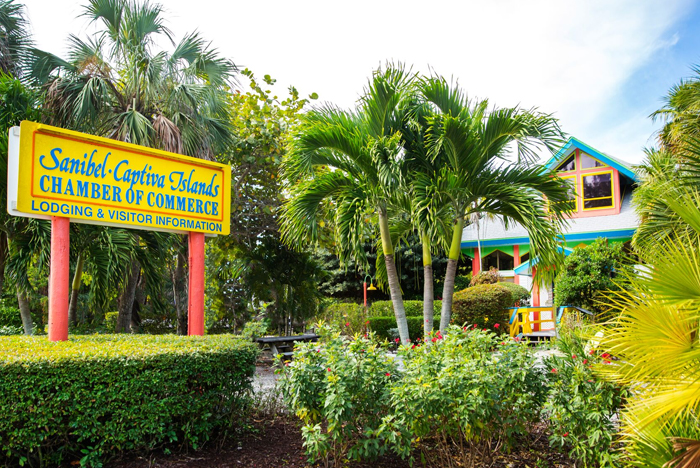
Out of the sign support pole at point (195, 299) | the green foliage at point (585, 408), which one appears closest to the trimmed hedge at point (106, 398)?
the sign support pole at point (195, 299)

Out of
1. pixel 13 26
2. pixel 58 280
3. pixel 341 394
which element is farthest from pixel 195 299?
pixel 13 26

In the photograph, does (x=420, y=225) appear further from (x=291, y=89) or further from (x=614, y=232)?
(x=614, y=232)

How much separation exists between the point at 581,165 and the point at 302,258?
1275 centimetres

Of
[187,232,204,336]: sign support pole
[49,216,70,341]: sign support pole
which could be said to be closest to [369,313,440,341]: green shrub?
[187,232,204,336]: sign support pole

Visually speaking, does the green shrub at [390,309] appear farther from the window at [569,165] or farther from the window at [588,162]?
the window at [588,162]

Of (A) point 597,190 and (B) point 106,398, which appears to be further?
(A) point 597,190

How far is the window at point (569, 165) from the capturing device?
18891 millimetres

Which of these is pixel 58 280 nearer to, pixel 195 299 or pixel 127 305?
pixel 195 299

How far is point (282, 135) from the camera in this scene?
34.5 feet

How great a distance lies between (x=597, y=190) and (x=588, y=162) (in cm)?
112

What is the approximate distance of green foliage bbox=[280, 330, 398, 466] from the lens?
365 centimetres

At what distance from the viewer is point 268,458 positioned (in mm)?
4176

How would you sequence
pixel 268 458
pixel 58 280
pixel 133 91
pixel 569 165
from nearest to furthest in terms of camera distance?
pixel 268 458 → pixel 58 280 → pixel 133 91 → pixel 569 165

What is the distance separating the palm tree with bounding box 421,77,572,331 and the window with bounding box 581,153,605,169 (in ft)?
42.0
